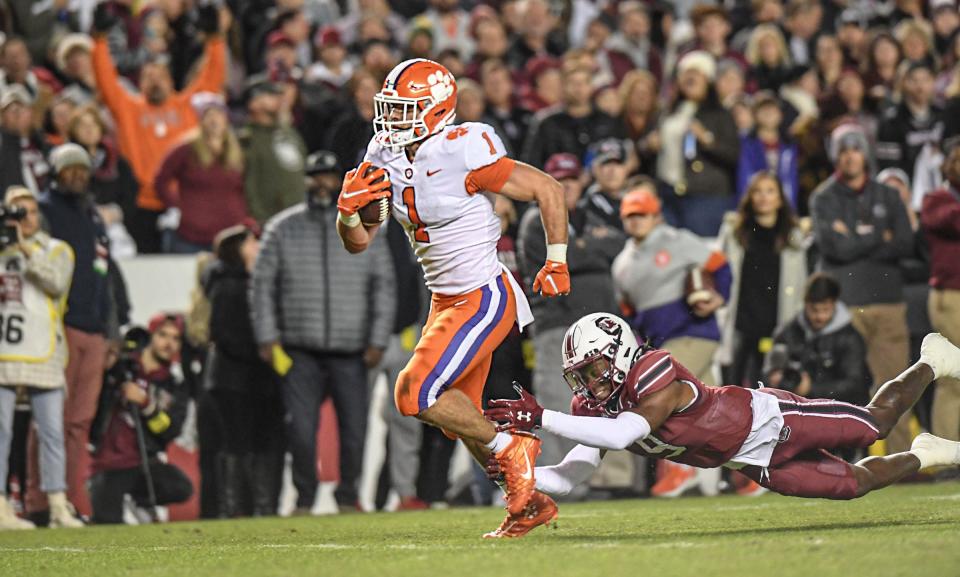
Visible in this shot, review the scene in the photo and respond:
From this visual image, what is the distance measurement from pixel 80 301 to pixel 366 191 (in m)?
4.21

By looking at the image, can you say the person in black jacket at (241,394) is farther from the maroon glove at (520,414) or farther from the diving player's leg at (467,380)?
the maroon glove at (520,414)

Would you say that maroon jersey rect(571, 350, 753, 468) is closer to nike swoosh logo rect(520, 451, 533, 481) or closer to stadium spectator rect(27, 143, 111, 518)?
nike swoosh logo rect(520, 451, 533, 481)

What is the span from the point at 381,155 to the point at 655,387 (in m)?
1.71

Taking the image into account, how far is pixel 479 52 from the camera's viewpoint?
15.5m

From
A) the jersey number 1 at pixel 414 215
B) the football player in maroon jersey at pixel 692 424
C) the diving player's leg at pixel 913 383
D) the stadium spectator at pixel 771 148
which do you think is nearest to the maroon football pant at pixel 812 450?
the football player in maroon jersey at pixel 692 424

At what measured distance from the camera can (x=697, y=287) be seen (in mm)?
11664

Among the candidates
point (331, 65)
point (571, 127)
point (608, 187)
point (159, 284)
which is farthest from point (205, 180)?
point (608, 187)

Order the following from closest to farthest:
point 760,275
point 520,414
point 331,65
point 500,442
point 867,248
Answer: point 520,414 → point 500,442 → point 867,248 → point 760,275 → point 331,65

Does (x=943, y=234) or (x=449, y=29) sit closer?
(x=943, y=234)

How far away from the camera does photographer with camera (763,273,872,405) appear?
38.0ft

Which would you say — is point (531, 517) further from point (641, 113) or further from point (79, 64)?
point (79, 64)

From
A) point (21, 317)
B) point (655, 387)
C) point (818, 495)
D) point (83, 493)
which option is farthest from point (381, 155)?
point (83, 493)

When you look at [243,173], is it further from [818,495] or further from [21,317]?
[818,495]

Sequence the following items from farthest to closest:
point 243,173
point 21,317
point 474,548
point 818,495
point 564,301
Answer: point 243,173, point 564,301, point 21,317, point 818,495, point 474,548
